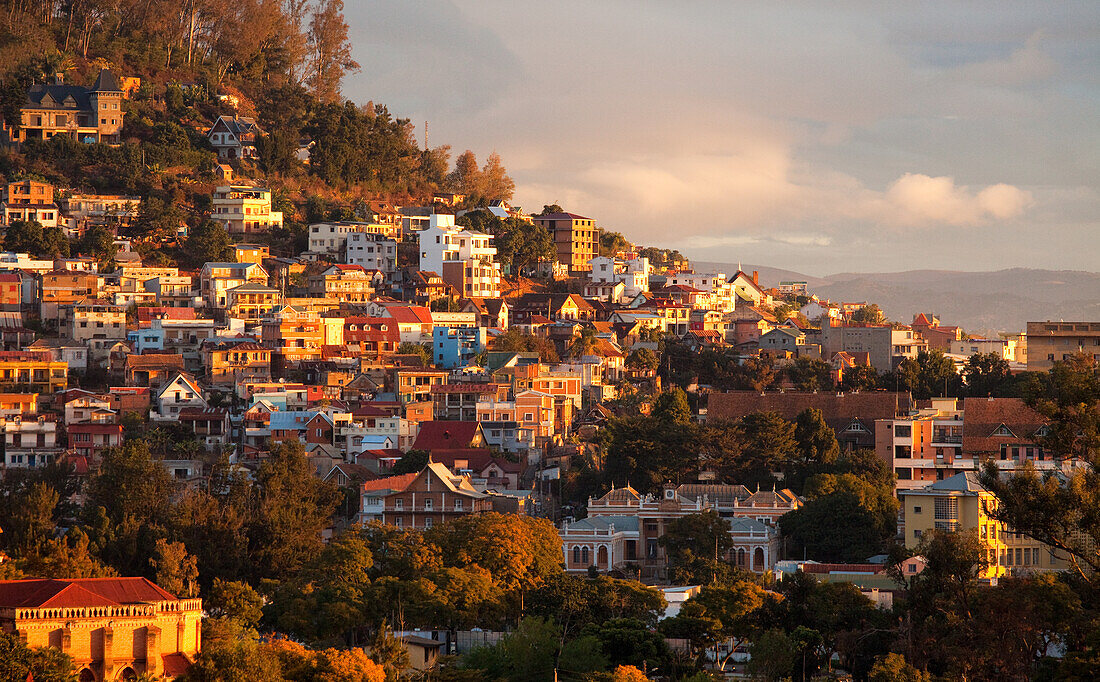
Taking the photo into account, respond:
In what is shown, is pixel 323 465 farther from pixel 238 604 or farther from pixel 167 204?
pixel 167 204

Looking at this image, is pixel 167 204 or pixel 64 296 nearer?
pixel 64 296

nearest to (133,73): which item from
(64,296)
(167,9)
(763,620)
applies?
(167,9)

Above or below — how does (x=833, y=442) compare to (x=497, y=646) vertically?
above

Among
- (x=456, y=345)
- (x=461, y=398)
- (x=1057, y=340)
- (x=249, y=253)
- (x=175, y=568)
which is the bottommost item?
(x=175, y=568)

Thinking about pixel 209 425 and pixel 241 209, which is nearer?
pixel 209 425

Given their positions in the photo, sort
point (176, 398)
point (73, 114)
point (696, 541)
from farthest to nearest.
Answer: point (73, 114) → point (176, 398) → point (696, 541)

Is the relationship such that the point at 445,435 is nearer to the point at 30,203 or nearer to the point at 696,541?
the point at 696,541

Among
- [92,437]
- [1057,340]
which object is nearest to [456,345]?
[92,437]

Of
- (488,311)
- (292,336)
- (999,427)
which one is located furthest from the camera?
(488,311)
